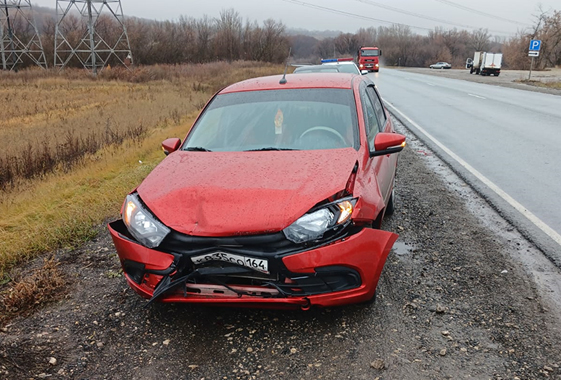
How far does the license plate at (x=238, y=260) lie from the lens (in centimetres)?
279

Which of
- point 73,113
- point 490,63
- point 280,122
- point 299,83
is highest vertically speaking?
point 299,83

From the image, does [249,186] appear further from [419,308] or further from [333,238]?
[419,308]

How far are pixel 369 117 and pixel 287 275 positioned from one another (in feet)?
7.23

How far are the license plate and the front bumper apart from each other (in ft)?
0.10

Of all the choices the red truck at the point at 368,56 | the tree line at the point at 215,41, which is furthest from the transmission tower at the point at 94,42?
the red truck at the point at 368,56

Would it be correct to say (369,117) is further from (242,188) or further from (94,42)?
(94,42)

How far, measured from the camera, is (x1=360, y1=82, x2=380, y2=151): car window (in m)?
4.11

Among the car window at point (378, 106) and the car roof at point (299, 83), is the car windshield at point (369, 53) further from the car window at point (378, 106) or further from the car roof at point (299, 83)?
the car roof at point (299, 83)

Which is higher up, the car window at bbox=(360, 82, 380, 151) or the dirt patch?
the car window at bbox=(360, 82, 380, 151)

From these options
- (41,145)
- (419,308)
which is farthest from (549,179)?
(41,145)

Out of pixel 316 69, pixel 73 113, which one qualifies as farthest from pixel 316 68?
pixel 73 113

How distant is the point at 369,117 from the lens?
4.49m

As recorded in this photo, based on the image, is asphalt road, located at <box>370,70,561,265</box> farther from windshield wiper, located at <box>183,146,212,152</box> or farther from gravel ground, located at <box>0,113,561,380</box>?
windshield wiper, located at <box>183,146,212,152</box>

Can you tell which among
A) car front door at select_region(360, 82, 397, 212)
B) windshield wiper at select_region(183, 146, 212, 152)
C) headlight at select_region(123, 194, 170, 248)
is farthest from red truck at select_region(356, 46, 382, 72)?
headlight at select_region(123, 194, 170, 248)
